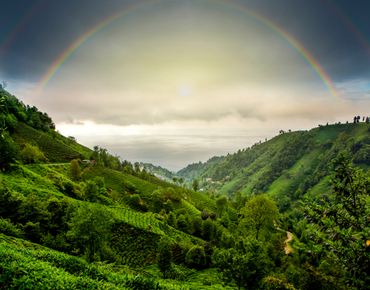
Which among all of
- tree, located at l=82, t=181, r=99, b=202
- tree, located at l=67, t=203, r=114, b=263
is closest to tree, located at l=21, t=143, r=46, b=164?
tree, located at l=82, t=181, r=99, b=202

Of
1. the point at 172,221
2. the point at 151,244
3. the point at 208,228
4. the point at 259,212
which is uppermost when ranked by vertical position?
the point at 259,212

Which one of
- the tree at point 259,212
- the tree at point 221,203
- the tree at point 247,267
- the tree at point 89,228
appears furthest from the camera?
the tree at point 221,203

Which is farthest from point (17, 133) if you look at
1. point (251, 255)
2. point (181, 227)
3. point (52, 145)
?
point (251, 255)

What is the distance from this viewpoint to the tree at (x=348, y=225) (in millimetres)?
7918

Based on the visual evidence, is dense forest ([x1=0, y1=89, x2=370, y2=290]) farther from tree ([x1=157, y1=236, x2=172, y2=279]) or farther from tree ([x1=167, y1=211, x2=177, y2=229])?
tree ([x1=167, y1=211, x2=177, y2=229])

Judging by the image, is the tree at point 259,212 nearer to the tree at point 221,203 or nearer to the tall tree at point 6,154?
the tree at point 221,203

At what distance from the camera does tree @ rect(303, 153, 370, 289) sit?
312 inches

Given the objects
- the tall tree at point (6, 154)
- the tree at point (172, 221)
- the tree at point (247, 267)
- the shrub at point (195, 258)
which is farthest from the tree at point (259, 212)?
the tall tree at point (6, 154)

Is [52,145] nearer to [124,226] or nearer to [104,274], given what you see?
[124,226]

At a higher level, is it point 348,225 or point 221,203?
point 348,225

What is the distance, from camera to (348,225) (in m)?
8.67

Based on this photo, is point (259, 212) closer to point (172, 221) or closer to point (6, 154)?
point (172, 221)

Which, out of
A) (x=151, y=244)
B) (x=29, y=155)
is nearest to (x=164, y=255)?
(x=151, y=244)

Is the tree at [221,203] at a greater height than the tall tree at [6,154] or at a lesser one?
lesser
